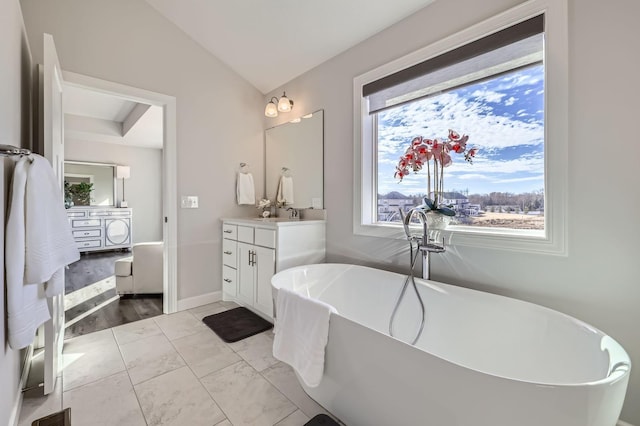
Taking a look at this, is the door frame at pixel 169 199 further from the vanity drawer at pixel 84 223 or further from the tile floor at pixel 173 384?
the vanity drawer at pixel 84 223

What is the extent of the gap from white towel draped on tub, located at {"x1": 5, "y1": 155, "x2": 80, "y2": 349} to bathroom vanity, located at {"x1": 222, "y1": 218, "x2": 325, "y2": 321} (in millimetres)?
1334

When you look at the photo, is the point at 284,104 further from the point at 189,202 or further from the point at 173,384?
the point at 173,384

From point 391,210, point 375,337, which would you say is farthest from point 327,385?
point 391,210

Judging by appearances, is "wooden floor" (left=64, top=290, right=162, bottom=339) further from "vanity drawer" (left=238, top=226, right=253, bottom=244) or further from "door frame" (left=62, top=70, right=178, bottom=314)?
"vanity drawer" (left=238, top=226, right=253, bottom=244)

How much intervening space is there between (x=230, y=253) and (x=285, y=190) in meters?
0.91

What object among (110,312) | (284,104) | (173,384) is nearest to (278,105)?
(284,104)

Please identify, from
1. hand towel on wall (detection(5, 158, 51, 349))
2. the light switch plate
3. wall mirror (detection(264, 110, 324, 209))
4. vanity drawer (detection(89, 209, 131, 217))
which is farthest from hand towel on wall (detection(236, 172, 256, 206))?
vanity drawer (detection(89, 209, 131, 217))

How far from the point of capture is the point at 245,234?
8.80ft

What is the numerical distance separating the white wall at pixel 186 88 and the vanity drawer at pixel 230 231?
98mm

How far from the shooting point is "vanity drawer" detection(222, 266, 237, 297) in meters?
2.88

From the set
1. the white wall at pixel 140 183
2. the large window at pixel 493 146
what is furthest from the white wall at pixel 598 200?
the white wall at pixel 140 183

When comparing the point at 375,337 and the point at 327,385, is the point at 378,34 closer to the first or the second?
the point at 375,337

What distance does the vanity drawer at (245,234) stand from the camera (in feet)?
8.56

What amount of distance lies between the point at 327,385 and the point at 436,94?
6.43 ft
